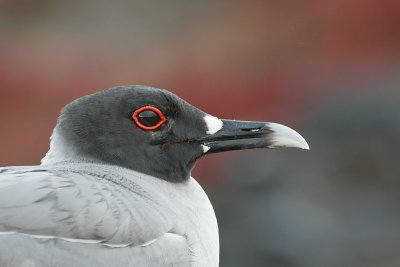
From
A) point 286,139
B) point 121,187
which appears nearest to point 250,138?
point 286,139

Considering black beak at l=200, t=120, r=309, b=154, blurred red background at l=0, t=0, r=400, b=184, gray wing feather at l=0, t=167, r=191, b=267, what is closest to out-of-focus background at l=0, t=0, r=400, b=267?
blurred red background at l=0, t=0, r=400, b=184

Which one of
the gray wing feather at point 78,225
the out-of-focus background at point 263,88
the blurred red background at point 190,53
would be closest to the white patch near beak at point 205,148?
the gray wing feather at point 78,225

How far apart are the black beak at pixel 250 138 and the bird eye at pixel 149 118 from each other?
27 cm

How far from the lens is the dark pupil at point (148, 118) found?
16.9 feet

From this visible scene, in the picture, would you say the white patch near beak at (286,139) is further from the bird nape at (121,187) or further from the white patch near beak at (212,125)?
the white patch near beak at (212,125)

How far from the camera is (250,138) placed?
5344 millimetres

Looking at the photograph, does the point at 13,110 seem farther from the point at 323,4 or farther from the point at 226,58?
the point at 323,4

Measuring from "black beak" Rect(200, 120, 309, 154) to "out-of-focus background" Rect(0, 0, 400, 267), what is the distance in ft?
13.0

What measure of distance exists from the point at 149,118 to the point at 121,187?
559 mm

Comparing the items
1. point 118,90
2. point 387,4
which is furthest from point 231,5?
point 118,90

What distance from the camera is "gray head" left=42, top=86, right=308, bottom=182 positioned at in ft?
16.7

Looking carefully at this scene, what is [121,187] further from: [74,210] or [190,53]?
[190,53]

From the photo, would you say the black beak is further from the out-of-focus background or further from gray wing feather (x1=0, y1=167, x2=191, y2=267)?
the out-of-focus background

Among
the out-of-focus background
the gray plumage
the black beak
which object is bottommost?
the out-of-focus background
